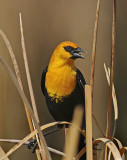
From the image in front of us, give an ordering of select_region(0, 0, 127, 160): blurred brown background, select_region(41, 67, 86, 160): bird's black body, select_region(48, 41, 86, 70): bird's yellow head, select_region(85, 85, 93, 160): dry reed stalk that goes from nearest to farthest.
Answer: select_region(85, 85, 93, 160): dry reed stalk
select_region(48, 41, 86, 70): bird's yellow head
select_region(41, 67, 86, 160): bird's black body
select_region(0, 0, 127, 160): blurred brown background

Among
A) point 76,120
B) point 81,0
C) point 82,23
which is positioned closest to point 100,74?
point 82,23

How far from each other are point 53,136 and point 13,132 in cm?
47

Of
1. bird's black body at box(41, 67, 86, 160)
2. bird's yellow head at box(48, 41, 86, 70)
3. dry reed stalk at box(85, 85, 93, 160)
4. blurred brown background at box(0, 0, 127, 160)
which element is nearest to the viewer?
dry reed stalk at box(85, 85, 93, 160)

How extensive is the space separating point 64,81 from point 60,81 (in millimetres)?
21

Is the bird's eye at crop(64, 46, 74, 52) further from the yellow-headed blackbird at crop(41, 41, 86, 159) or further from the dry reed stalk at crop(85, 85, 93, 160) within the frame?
the dry reed stalk at crop(85, 85, 93, 160)

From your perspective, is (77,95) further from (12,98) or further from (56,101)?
(12,98)

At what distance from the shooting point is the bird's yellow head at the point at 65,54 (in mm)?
1029

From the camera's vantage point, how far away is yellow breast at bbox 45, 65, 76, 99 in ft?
3.53

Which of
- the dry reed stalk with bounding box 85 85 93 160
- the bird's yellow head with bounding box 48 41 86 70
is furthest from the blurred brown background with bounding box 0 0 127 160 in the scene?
the dry reed stalk with bounding box 85 85 93 160

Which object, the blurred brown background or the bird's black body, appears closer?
the bird's black body

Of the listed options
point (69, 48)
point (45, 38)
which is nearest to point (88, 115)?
point (69, 48)

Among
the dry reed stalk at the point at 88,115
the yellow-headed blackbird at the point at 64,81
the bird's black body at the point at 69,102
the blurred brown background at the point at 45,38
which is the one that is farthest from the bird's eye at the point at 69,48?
the blurred brown background at the point at 45,38

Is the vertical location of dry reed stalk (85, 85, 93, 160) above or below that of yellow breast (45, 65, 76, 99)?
above

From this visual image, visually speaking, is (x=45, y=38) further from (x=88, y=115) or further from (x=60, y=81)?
(x=88, y=115)
